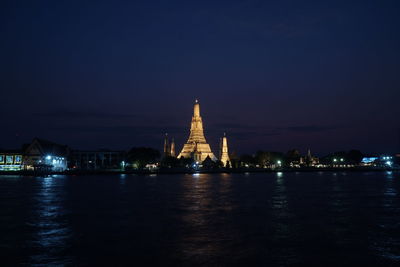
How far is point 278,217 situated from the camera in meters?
29.4

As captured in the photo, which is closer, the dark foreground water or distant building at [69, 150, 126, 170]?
the dark foreground water

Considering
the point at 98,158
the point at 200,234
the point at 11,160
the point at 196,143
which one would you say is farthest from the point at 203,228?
the point at 98,158

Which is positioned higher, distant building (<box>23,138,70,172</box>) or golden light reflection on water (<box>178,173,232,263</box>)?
distant building (<box>23,138,70,172</box>)

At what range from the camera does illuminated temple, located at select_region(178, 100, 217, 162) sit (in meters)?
179

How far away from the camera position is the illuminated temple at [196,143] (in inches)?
7057

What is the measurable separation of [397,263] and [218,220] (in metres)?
13.3

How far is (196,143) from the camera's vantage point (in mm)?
182500

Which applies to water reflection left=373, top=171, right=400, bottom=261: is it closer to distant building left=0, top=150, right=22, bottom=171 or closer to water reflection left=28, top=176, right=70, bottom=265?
water reflection left=28, top=176, right=70, bottom=265

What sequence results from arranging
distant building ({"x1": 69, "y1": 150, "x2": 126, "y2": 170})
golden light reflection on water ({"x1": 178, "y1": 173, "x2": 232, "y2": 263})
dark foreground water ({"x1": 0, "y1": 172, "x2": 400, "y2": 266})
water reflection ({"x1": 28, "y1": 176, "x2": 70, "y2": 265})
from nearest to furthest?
dark foreground water ({"x1": 0, "y1": 172, "x2": 400, "y2": 266})
water reflection ({"x1": 28, "y1": 176, "x2": 70, "y2": 265})
golden light reflection on water ({"x1": 178, "y1": 173, "x2": 232, "y2": 263})
distant building ({"x1": 69, "y1": 150, "x2": 126, "y2": 170})

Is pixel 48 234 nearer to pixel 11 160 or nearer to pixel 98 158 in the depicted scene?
pixel 11 160

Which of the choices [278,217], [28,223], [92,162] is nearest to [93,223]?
[28,223]

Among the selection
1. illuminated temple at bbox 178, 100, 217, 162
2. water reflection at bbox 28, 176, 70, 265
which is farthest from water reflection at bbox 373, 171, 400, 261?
illuminated temple at bbox 178, 100, 217, 162

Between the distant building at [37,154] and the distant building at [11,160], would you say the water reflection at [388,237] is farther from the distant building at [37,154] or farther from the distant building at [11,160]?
the distant building at [11,160]

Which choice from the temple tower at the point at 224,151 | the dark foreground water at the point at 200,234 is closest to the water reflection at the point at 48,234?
the dark foreground water at the point at 200,234
